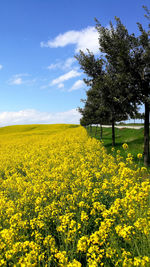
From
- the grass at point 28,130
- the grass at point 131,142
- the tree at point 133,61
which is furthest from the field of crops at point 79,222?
the grass at point 28,130

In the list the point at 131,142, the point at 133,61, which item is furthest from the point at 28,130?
the point at 133,61

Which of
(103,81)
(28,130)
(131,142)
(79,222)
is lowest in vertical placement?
(79,222)

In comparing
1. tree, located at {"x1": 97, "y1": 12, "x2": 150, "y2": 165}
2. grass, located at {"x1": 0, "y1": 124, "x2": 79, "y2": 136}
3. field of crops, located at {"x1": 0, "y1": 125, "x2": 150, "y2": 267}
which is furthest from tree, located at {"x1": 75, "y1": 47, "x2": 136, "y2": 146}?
grass, located at {"x1": 0, "y1": 124, "x2": 79, "y2": 136}

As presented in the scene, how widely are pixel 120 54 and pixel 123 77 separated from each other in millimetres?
1491

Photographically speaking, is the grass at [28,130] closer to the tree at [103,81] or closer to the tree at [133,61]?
the tree at [103,81]

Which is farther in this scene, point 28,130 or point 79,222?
point 28,130

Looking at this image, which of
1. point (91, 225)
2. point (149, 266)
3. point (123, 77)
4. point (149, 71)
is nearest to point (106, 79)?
point (123, 77)

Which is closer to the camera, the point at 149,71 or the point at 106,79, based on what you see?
the point at 149,71

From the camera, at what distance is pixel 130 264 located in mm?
3539

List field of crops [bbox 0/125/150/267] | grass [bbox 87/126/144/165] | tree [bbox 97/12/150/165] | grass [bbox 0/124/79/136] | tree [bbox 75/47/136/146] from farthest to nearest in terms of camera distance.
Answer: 1. grass [bbox 0/124/79/136]
2. grass [bbox 87/126/144/165]
3. tree [bbox 75/47/136/146]
4. tree [bbox 97/12/150/165]
5. field of crops [bbox 0/125/150/267]

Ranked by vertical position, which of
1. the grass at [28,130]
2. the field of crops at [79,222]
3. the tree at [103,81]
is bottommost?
the field of crops at [79,222]

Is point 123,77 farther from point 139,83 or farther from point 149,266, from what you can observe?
point 149,266

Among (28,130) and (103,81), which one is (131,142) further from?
(28,130)

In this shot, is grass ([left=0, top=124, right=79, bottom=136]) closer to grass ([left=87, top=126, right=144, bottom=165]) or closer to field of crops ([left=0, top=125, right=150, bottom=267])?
grass ([left=87, top=126, right=144, bottom=165])
